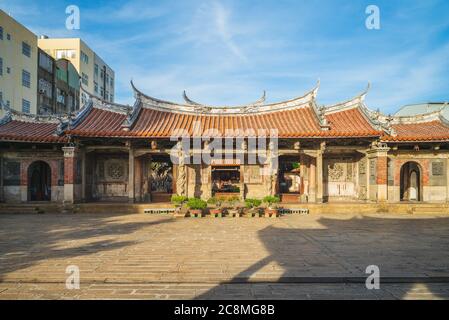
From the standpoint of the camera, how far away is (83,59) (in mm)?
42906

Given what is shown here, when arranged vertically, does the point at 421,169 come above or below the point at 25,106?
below

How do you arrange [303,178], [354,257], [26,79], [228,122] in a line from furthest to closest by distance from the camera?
[26,79] < [228,122] < [303,178] < [354,257]

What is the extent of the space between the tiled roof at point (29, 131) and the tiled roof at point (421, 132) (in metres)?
16.1

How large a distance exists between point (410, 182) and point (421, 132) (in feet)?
11.5

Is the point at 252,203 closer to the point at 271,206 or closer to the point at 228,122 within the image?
the point at 271,206

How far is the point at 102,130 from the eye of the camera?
1538 cm

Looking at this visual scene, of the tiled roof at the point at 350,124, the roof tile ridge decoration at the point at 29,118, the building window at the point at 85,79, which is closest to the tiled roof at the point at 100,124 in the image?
the roof tile ridge decoration at the point at 29,118

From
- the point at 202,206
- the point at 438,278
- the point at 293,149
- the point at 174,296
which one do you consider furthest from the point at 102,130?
the point at 438,278

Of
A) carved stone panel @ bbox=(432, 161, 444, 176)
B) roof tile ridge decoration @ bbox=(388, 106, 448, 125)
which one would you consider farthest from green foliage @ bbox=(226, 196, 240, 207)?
carved stone panel @ bbox=(432, 161, 444, 176)

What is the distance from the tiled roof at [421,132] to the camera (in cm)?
1489

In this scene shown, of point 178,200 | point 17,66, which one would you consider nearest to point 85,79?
point 17,66

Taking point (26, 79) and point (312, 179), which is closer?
point (312, 179)

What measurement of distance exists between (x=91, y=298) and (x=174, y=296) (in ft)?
3.83

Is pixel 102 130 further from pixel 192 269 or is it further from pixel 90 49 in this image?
pixel 90 49
